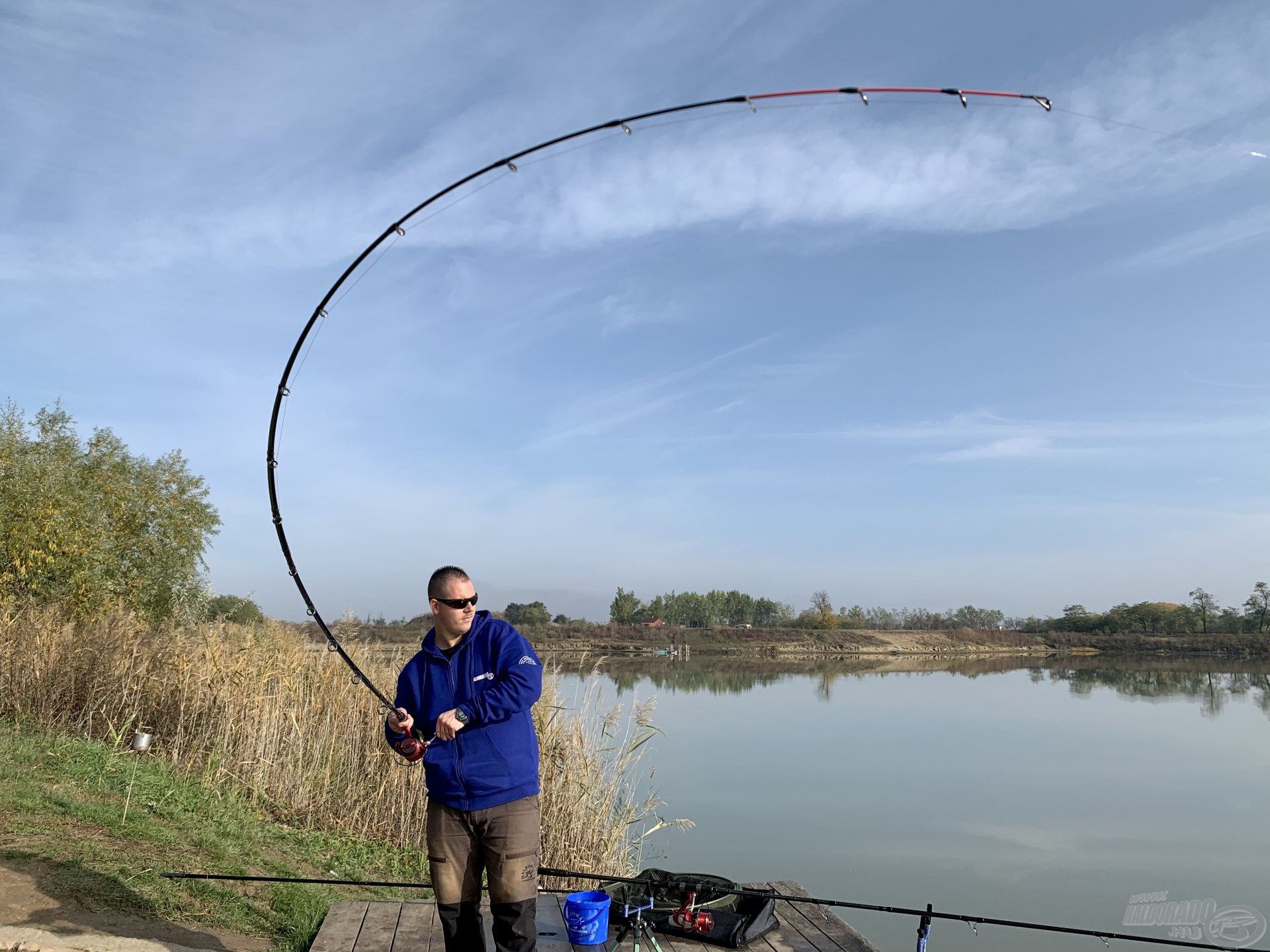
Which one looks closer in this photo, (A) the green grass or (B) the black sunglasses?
(B) the black sunglasses

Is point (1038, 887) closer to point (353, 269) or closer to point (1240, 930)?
point (1240, 930)

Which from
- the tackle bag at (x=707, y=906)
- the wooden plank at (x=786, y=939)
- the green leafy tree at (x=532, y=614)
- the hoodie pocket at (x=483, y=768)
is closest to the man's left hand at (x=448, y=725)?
the hoodie pocket at (x=483, y=768)

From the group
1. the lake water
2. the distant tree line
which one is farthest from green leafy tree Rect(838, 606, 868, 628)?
the lake water

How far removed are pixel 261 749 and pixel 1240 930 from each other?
799cm

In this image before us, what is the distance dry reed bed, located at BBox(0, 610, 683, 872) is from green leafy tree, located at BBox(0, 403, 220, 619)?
5.70 meters

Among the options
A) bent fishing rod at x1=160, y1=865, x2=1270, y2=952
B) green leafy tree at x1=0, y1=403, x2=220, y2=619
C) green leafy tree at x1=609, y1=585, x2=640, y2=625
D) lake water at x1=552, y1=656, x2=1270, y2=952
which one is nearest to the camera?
bent fishing rod at x1=160, y1=865, x2=1270, y2=952

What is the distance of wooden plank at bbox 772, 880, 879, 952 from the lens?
4215 millimetres

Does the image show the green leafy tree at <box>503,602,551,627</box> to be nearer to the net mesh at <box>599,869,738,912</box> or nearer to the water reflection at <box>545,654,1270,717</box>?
the water reflection at <box>545,654,1270,717</box>

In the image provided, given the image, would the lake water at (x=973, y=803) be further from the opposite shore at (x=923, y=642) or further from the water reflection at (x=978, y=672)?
the opposite shore at (x=923, y=642)

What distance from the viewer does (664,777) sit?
12977 mm

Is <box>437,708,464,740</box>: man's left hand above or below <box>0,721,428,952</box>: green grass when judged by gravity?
above

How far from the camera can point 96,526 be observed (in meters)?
16.1

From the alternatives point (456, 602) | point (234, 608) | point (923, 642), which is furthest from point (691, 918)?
point (923, 642)

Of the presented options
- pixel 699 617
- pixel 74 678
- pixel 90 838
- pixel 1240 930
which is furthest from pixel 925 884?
pixel 699 617
